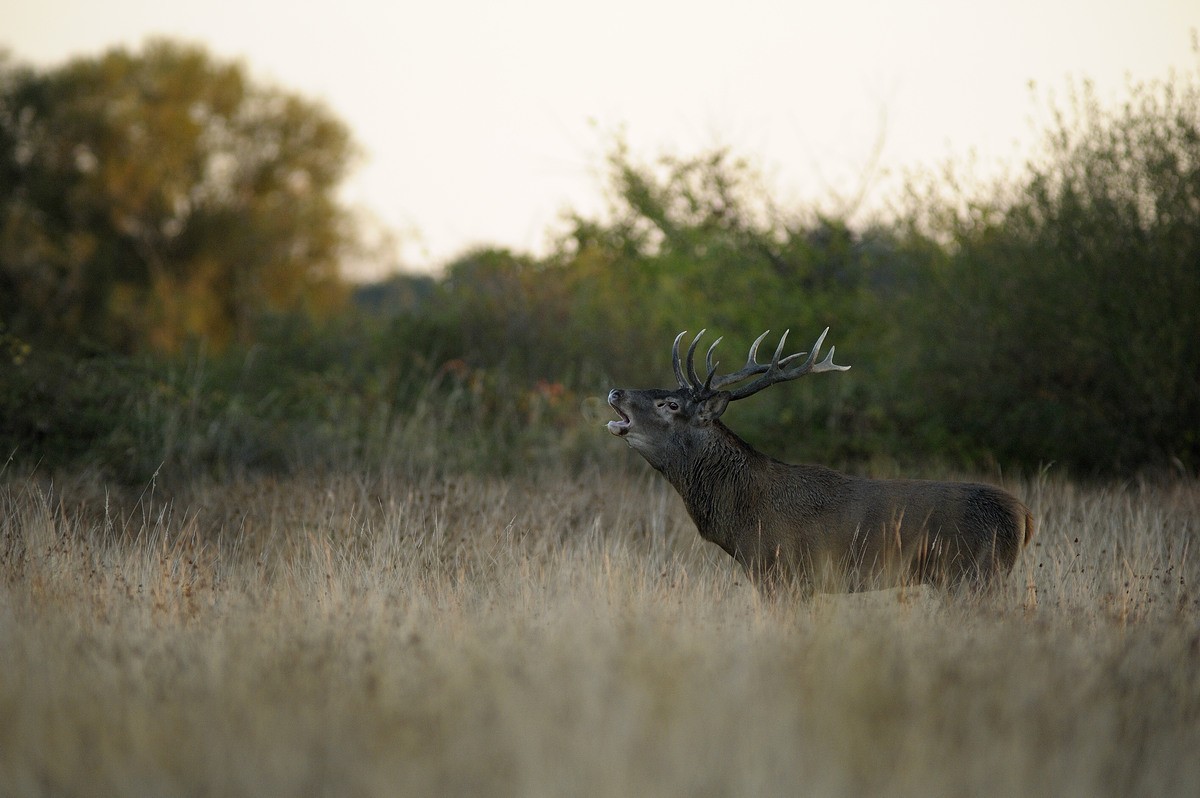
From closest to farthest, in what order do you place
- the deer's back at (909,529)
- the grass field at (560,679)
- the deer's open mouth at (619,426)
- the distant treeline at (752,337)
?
the grass field at (560,679) → the deer's back at (909,529) → the deer's open mouth at (619,426) → the distant treeline at (752,337)

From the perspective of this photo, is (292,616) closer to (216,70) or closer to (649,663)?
(649,663)

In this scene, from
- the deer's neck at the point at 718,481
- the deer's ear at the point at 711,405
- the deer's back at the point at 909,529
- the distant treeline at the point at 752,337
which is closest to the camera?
the deer's back at the point at 909,529

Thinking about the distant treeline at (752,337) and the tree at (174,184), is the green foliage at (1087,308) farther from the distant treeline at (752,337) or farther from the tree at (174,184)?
the tree at (174,184)

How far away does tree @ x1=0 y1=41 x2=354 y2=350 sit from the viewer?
3369 centimetres

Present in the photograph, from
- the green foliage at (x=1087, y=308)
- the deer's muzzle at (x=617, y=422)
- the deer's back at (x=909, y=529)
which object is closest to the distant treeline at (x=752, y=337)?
the green foliage at (x=1087, y=308)

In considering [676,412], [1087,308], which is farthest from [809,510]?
[1087,308]

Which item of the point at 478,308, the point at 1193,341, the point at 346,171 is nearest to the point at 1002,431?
the point at 1193,341

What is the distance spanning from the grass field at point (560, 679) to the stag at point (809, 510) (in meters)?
0.28

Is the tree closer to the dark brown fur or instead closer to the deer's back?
the dark brown fur

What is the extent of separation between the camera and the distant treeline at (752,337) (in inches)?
513

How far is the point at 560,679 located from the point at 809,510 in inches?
122

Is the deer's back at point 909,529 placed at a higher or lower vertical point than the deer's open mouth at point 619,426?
lower

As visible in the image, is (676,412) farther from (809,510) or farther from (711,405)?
(809,510)

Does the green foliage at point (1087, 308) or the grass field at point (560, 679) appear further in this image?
the green foliage at point (1087, 308)
